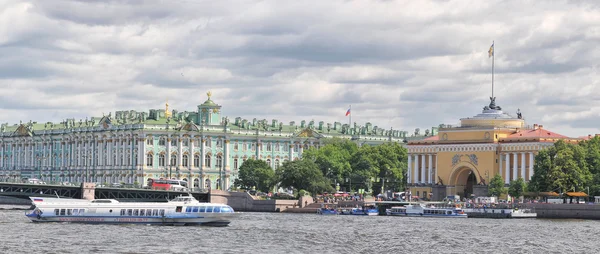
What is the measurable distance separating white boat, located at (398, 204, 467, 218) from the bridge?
16.5 metres

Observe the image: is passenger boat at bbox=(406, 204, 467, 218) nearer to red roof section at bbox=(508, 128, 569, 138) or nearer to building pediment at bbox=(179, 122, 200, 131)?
red roof section at bbox=(508, 128, 569, 138)

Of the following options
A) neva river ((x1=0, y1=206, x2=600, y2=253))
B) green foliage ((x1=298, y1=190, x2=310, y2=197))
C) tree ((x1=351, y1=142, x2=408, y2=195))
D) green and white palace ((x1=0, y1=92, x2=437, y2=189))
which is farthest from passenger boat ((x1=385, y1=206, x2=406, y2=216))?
green and white palace ((x1=0, y1=92, x2=437, y2=189))

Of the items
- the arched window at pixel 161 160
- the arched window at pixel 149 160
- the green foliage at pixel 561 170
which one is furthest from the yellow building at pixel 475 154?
the arched window at pixel 149 160

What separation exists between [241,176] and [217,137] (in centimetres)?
999

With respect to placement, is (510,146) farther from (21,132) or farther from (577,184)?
(21,132)

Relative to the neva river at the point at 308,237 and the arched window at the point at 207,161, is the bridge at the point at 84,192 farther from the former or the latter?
the arched window at the point at 207,161

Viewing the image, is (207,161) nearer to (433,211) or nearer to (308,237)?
(433,211)

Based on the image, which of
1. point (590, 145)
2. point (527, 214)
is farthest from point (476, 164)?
point (527, 214)

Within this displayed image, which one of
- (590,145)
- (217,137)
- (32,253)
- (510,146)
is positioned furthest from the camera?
(217,137)

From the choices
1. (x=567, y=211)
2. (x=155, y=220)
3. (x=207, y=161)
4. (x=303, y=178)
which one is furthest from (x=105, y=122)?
(x=155, y=220)

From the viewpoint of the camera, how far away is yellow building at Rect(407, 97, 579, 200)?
100688 mm

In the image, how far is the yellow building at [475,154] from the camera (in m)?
101

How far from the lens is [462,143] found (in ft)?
343

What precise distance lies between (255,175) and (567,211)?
131ft
